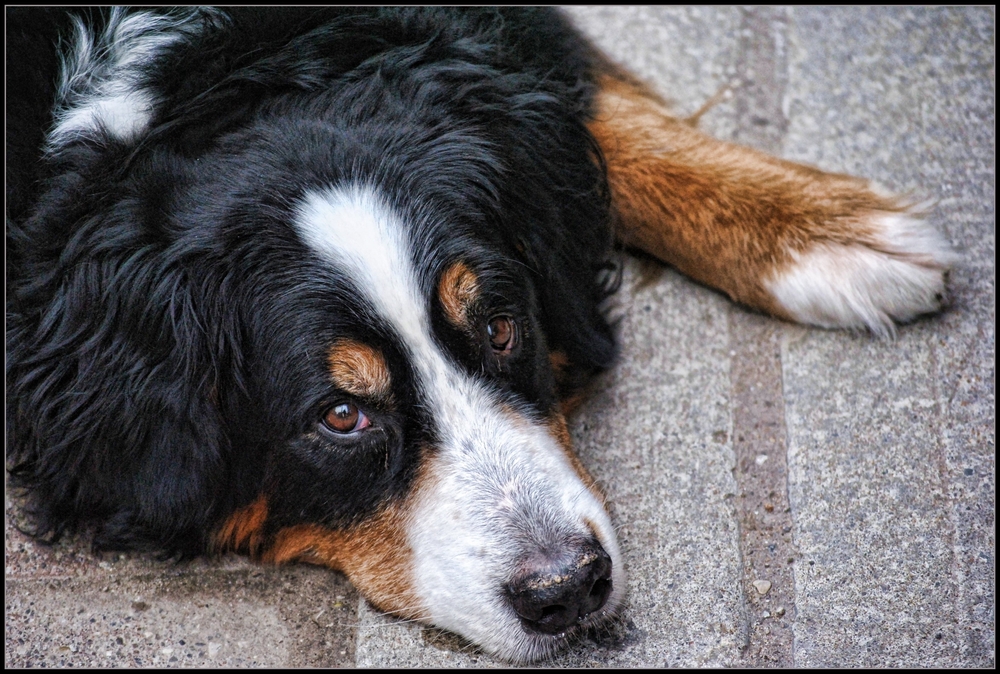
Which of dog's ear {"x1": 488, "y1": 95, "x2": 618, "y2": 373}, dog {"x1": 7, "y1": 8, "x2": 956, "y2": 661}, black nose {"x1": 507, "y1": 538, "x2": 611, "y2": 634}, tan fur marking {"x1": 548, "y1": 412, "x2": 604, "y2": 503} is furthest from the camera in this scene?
dog's ear {"x1": 488, "y1": 95, "x2": 618, "y2": 373}

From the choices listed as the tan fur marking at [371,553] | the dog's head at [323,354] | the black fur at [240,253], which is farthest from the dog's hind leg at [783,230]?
the tan fur marking at [371,553]

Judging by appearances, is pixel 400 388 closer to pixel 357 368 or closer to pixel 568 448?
pixel 357 368

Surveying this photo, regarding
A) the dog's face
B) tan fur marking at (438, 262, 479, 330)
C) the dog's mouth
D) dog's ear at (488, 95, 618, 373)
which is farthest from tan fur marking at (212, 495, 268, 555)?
dog's ear at (488, 95, 618, 373)

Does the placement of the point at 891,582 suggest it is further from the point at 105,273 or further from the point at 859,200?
the point at 105,273

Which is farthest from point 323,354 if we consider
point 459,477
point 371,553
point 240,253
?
point 371,553

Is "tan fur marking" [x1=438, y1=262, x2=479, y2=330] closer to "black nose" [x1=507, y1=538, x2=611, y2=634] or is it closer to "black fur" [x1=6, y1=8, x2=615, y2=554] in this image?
"black fur" [x1=6, y1=8, x2=615, y2=554]

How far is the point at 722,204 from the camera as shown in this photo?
3.17m

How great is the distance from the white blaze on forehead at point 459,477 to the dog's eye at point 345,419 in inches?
6.4

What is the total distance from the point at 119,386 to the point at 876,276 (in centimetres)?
219

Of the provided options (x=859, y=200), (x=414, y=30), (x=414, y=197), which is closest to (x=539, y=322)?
(x=414, y=197)

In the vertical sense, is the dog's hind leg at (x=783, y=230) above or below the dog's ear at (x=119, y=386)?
below

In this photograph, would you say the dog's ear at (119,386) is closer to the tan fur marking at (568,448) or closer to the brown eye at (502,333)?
the brown eye at (502,333)

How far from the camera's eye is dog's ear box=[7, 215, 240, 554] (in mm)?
2535

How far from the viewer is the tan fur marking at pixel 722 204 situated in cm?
314
